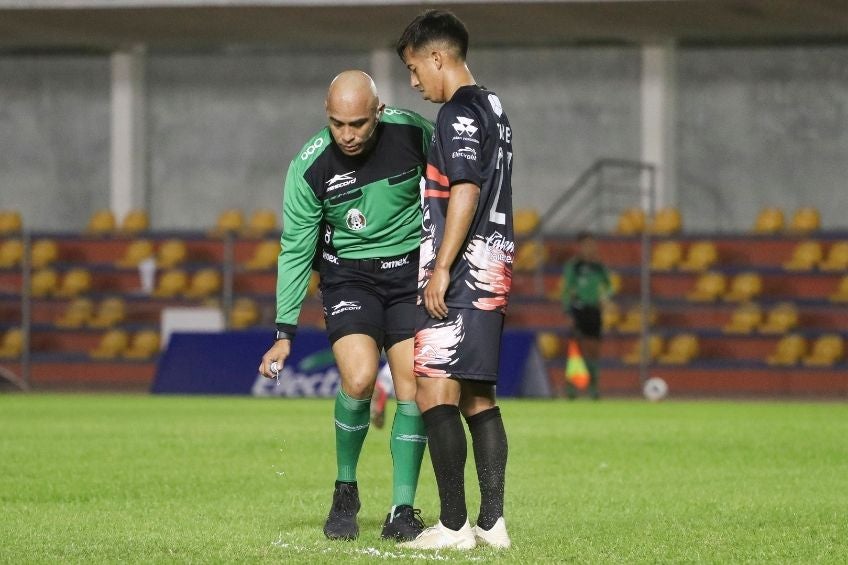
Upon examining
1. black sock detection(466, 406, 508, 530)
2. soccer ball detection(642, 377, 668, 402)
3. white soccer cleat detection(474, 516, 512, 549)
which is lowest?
soccer ball detection(642, 377, 668, 402)

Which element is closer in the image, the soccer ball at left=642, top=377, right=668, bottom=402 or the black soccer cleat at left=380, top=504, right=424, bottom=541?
the black soccer cleat at left=380, top=504, right=424, bottom=541

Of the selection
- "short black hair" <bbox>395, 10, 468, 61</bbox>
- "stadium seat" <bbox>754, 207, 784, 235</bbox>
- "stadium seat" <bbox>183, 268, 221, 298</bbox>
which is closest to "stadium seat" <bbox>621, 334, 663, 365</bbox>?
"stadium seat" <bbox>754, 207, 784, 235</bbox>

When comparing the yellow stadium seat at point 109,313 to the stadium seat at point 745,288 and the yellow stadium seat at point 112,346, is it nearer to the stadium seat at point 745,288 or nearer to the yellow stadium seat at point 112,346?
the yellow stadium seat at point 112,346

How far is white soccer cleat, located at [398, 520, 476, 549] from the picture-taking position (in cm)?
628

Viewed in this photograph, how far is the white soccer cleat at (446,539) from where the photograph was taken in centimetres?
628

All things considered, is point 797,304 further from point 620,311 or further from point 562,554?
point 562,554

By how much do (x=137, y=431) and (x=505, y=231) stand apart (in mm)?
9036

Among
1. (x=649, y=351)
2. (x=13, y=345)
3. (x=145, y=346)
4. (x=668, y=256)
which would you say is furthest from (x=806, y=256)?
(x=13, y=345)

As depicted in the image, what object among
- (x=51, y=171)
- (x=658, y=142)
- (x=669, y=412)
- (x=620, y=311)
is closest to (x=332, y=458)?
(x=669, y=412)

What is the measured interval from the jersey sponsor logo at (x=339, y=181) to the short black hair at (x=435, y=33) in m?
0.81

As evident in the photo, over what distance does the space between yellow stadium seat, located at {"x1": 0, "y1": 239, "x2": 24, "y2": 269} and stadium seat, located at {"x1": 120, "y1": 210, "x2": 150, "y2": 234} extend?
6.08 feet

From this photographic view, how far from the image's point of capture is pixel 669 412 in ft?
63.6

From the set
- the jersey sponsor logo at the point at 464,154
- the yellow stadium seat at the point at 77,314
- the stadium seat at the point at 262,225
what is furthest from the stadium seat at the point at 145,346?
the jersey sponsor logo at the point at 464,154

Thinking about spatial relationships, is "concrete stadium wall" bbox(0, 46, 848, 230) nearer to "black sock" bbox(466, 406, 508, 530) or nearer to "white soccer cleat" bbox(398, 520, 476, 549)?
"black sock" bbox(466, 406, 508, 530)
